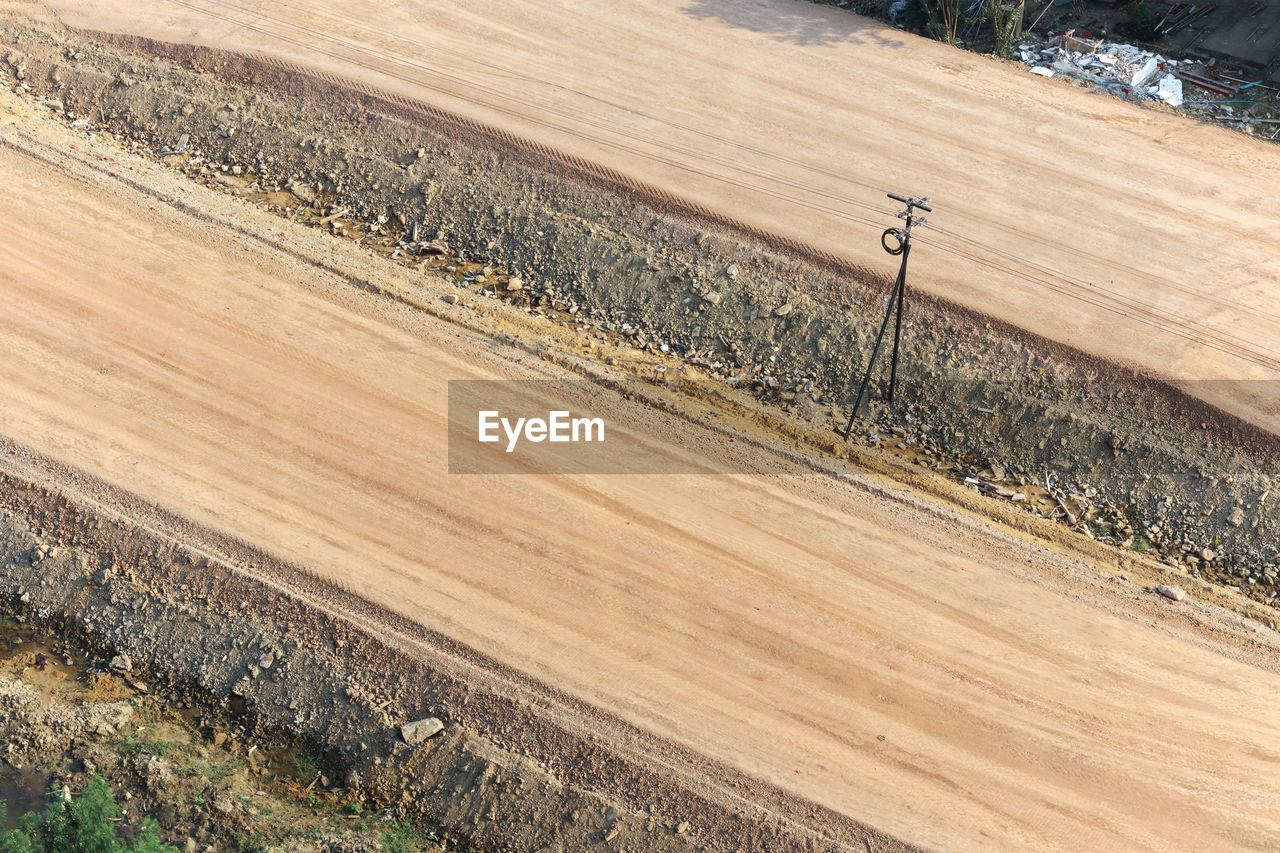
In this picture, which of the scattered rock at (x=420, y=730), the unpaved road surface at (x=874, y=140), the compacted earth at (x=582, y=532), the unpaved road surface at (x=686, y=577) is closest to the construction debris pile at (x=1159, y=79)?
the unpaved road surface at (x=874, y=140)

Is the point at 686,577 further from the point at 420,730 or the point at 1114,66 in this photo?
the point at 1114,66

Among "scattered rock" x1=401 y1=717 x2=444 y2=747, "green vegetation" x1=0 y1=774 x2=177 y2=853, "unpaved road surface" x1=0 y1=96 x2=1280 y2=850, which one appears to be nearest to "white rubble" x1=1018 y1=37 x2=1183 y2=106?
"unpaved road surface" x1=0 y1=96 x2=1280 y2=850

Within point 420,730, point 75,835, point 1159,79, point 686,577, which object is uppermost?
point 1159,79

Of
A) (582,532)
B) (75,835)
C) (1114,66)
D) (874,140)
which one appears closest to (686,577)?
(582,532)

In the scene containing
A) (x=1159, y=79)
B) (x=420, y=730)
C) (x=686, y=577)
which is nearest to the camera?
(x=420, y=730)

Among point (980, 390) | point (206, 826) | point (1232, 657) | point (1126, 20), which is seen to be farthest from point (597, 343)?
point (1126, 20)

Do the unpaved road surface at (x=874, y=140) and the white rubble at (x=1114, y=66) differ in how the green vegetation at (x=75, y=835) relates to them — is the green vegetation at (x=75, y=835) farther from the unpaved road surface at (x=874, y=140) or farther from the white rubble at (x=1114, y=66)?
the white rubble at (x=1114, y=66)

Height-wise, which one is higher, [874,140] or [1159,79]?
[1159,79]
